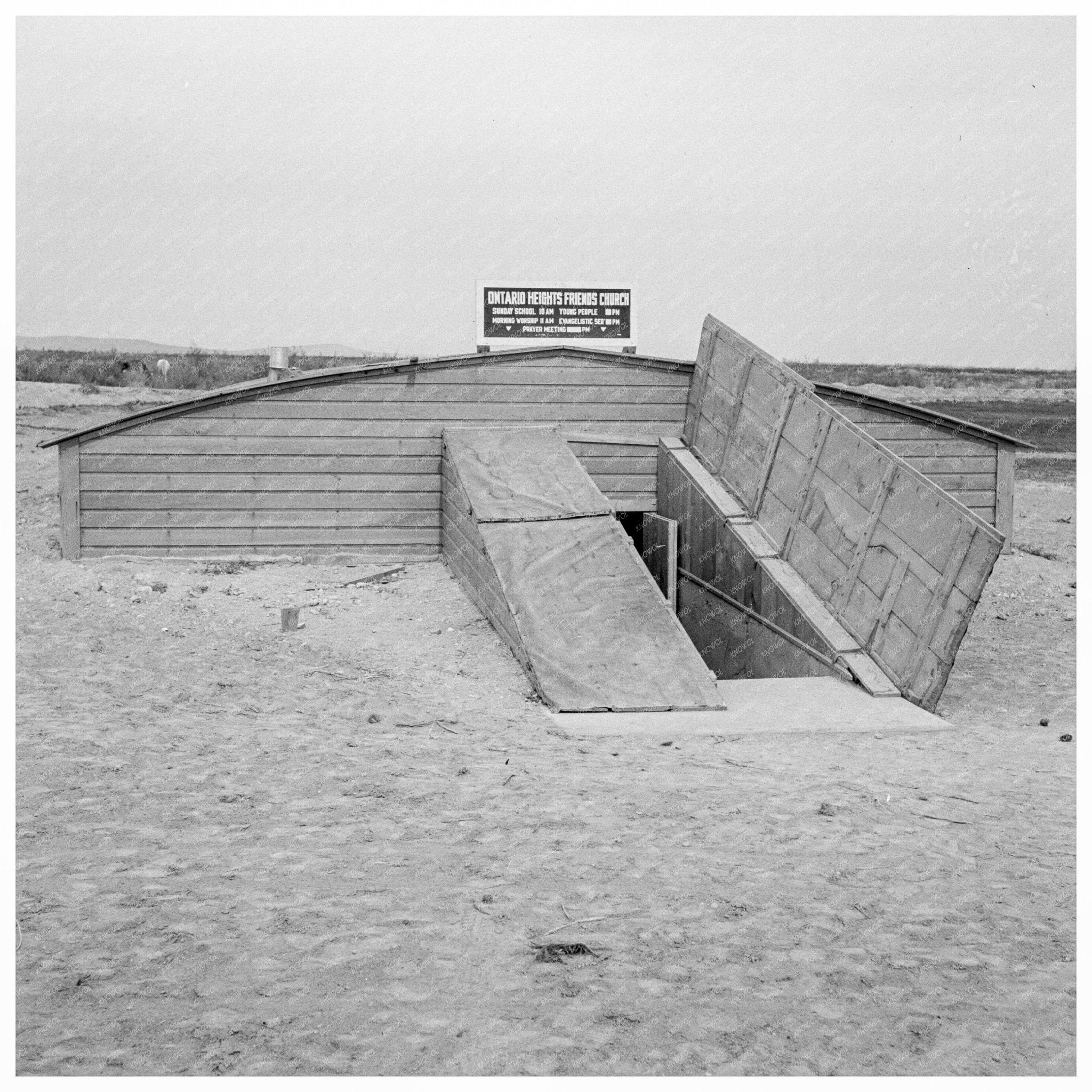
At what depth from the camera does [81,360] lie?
146ft

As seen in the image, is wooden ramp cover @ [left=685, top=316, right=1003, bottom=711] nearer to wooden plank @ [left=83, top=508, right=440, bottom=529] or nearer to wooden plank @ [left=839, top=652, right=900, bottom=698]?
wooden plank @ [left=839, top=652, right=900, bottom=698]

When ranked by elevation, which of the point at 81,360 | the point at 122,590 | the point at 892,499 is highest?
the point at 81,360

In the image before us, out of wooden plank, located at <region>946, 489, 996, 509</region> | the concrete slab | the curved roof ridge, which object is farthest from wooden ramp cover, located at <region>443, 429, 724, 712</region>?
wooden plank, located at <region>946, 489, 996, 509</region>

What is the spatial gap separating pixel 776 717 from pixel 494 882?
140 inches

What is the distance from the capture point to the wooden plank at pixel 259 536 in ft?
42.5

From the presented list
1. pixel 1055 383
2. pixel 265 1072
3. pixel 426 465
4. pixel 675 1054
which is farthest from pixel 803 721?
pixel 1055 383

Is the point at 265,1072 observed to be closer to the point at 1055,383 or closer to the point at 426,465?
the point at 426,465

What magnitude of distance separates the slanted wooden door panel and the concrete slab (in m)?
2.85

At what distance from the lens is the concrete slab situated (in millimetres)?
7742

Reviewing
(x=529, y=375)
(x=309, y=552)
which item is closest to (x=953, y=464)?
(x=529, y=375)

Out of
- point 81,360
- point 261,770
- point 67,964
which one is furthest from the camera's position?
point 81,360

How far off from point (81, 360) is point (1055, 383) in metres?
46.6

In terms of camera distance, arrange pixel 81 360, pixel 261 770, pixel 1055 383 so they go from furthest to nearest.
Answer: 1. pixel 1055 383
2. pixel 81 360
3. pixel 261 770

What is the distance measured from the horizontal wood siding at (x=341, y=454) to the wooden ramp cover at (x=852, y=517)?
53.6 inches
